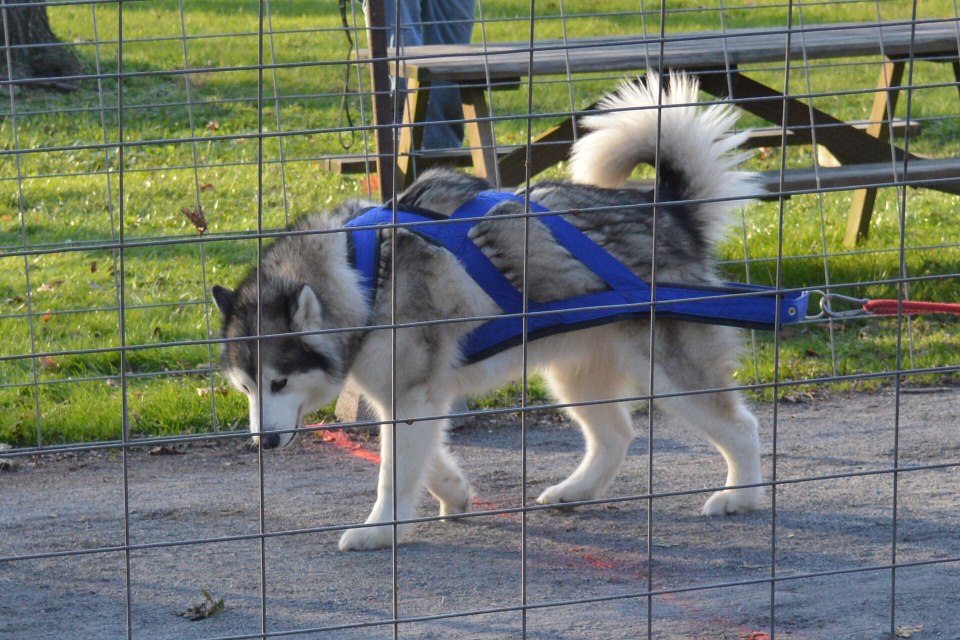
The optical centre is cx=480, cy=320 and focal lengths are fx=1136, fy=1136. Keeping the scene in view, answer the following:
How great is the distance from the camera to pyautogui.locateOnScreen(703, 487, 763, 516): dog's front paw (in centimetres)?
395

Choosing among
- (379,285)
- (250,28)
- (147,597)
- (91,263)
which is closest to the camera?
(147,597)

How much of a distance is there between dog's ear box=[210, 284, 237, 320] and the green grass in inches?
12.2

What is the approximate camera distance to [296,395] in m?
3.78

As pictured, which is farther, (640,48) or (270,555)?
(640,48)

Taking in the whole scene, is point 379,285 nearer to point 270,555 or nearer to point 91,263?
point 270,555

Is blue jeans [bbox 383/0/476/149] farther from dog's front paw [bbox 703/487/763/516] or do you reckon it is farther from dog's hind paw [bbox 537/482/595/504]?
dog's front paw [bbox 703/487/763/516]

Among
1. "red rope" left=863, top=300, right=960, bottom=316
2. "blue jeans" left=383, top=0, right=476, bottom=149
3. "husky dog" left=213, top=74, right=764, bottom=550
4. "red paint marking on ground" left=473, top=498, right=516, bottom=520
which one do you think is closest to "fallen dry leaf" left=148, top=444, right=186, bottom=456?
"husky dog" left=213, top=74, right=764, bottom=550

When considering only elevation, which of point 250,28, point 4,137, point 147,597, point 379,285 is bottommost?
point 147,597

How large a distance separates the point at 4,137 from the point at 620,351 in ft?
24.3

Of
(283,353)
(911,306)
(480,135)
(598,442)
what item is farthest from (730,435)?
(480,135)

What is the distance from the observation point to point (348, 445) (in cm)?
480

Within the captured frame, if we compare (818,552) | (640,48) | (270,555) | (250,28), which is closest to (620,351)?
(818,552)

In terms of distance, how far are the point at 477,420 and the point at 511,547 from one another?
4.47 feet

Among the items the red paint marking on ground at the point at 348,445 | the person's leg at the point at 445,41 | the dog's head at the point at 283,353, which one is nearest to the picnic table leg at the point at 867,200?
the person's leg at the point at 445,41
